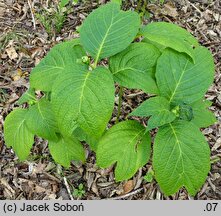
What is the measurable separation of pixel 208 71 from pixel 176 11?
1752 mm

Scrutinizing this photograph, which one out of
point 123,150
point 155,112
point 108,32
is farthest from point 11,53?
point 155,112

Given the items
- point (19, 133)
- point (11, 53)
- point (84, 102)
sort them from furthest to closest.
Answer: point (11, 53), point (19, 133), point (84, 102)

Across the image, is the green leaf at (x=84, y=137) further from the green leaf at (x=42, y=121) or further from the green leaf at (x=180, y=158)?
the green leaf at (x=180, y=158)

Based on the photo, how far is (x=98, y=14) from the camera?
1.92 m

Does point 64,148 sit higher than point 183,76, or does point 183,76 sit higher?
point 183,76

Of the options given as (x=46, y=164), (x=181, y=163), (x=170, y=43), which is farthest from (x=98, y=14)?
(x=46, y=164)

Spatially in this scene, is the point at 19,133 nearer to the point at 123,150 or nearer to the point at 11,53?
the point at 123,150

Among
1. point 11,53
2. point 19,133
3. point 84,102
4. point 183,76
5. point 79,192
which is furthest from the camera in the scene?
point 11,53

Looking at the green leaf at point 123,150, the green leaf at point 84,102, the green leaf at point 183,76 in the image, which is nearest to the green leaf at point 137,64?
the green leaf at point 183,76

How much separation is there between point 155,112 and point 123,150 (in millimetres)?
294

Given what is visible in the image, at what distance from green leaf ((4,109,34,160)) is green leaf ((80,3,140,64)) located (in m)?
0.64

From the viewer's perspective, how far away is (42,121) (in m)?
2.00

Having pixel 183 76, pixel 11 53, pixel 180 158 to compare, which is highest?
pixel 11 53

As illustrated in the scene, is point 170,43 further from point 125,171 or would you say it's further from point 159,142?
point 125,171
